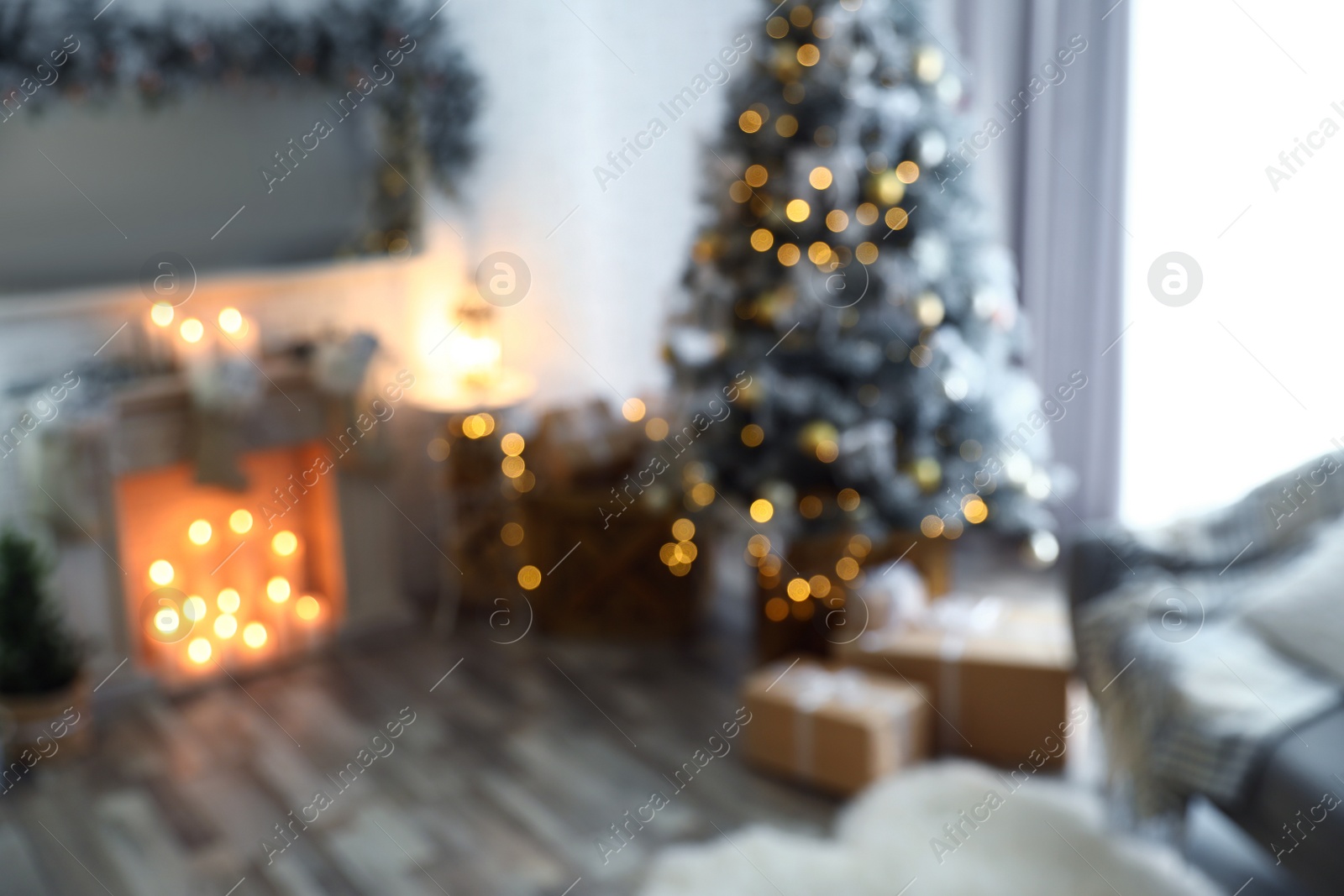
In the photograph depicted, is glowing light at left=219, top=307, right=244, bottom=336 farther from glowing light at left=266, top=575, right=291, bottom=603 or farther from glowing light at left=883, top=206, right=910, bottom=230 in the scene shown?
glowing light at left=883, top=206, right=910, bottom=230

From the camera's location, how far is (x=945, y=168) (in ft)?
→ 11.5

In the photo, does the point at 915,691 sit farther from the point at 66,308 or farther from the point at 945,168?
the point at 66,308

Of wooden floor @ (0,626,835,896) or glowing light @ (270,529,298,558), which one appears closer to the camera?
wooden floor @ (0,626,835,896)

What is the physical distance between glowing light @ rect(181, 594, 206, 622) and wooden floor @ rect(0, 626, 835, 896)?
273mm

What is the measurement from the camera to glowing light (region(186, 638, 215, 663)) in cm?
388

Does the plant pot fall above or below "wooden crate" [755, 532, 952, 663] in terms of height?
above

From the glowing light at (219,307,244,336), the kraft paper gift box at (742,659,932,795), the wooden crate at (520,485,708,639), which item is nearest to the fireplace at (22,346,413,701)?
the glowing light at (219,307,244,336)

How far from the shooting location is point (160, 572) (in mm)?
3867

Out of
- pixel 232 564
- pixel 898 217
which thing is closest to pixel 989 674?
pixel 898 217

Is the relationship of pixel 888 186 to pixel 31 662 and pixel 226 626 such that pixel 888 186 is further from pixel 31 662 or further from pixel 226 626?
pixel 31 662

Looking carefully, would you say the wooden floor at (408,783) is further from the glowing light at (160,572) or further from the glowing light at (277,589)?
the glowing light at (160,572)

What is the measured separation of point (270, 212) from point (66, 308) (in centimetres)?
67

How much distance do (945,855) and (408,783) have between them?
1385 mm

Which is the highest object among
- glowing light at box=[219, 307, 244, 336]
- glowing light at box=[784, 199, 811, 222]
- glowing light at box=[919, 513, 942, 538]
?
glowing light at box=[219, 307, 244, 336]
